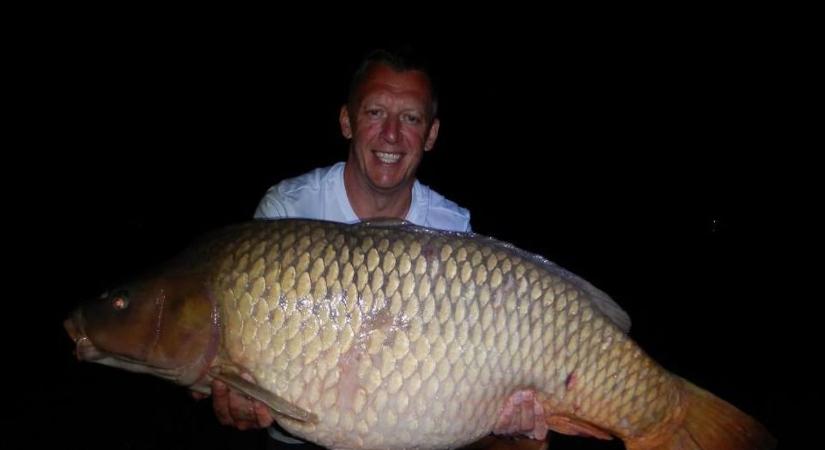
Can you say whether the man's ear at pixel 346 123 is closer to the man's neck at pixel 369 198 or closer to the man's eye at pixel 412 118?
the man's neck at pixel 369 198

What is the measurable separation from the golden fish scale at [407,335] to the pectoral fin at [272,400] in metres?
0.02

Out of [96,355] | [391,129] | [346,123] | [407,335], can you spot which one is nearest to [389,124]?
[391,129]

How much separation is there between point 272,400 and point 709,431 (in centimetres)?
118

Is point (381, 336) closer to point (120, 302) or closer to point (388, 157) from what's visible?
point (120, 302)

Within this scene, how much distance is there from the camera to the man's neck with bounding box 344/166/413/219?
79.7 inches

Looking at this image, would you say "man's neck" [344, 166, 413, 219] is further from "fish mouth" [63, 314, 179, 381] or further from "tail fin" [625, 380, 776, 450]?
"tail fin" [625, 380, 776, 450]

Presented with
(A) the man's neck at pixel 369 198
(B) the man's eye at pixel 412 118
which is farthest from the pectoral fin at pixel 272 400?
(B) the man's eye at pixel 412 118

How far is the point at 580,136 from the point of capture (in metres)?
23.2

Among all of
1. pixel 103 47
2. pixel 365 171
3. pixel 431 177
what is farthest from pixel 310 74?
pixel 365 171

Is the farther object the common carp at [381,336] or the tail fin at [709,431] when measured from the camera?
the tail fin at [709,431]

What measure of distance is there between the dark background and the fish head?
2.21ft

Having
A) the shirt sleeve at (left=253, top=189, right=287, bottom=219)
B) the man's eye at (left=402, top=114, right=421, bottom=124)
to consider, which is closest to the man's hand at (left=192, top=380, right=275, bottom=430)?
the shirt sleeve at (left=253, top=189, right=287, bottom=219)

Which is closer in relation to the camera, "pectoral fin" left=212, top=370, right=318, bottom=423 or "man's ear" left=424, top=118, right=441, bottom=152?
"pectoral fin" left=212, top=370, right=318, bottom=423

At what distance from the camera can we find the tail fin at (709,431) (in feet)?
4.84
